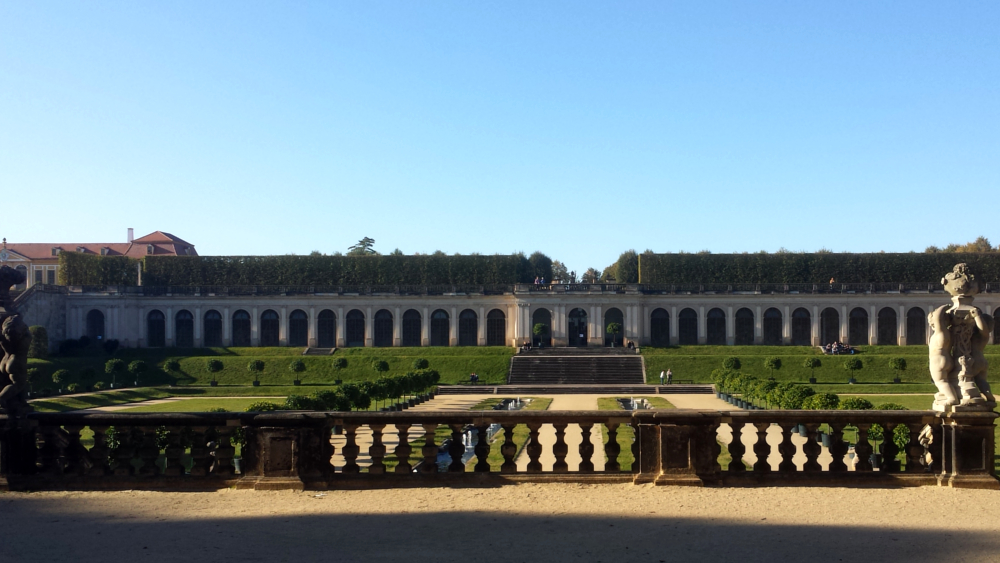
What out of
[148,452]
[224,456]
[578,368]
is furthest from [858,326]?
[148,452]

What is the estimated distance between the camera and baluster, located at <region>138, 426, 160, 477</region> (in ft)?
32.5

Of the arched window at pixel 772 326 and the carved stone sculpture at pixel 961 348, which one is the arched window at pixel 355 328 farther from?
the carved stone sculpture at pixel 961 348

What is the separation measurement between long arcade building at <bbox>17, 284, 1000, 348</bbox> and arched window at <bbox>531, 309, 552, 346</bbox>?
76 millimetres

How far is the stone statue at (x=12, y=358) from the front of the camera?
974cm

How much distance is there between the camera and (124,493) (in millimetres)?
9688

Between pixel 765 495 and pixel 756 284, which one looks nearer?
pixel 765 495

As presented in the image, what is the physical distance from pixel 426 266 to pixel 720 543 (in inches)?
2618

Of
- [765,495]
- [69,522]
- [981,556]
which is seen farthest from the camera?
[765,495]

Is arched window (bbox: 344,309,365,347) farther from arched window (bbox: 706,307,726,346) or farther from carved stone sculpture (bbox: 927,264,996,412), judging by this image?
carved stone sculpture (bbox: 927,264,996,412)

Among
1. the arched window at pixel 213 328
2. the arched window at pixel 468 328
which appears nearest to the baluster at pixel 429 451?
the arched window at pixel 468 328

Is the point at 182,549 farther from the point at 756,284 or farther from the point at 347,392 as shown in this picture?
the point at 756,284

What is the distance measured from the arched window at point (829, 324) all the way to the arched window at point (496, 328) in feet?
79.4

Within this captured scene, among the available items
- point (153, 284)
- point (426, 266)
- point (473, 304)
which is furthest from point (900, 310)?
point (153, 284)

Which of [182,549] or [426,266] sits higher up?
[426,266]
